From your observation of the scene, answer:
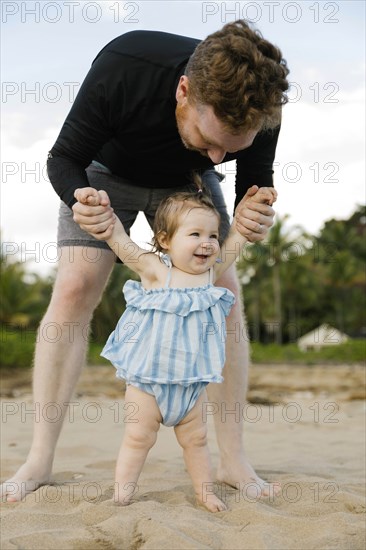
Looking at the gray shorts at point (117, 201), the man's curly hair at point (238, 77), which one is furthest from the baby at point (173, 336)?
the man's curly hair at point (238, 77)

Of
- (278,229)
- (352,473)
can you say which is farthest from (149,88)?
(278,229)

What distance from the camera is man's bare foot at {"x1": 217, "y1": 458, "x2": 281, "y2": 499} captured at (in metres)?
3.13

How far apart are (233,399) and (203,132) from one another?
131cm

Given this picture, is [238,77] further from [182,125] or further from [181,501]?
[181,501]

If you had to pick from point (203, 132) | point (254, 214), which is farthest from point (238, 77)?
point (254, 214)

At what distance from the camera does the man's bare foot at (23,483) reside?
293cm

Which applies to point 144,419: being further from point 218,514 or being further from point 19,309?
point 19,309

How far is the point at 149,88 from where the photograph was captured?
289cm

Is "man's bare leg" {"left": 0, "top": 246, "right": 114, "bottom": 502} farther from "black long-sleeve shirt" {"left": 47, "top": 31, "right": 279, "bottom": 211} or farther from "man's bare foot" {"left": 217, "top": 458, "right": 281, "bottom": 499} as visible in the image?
"man's bare foot" {"left": 217, "top": 458, "right": 281, "bottom": 499}

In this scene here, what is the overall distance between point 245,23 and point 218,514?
6.13 feet

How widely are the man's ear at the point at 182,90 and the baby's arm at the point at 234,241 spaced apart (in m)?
0.56

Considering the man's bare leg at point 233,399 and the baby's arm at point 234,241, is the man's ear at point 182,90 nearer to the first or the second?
the baby's arm at point 234,241

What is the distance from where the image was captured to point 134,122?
2959mm

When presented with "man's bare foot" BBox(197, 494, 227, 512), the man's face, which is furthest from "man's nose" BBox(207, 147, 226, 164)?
"man's bare foot" BBox(197, 494, 227, 512)
